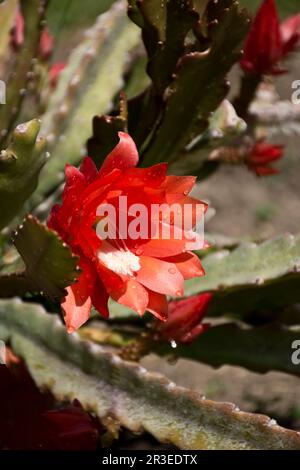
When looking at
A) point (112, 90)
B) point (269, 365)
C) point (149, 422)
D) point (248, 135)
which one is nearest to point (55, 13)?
point (248, 135)

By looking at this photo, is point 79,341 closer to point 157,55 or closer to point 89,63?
point 157,55

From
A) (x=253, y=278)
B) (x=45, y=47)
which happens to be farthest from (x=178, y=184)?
(x=45, y=47)

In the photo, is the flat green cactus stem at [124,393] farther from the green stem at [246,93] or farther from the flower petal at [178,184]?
the green stem at [246,93]

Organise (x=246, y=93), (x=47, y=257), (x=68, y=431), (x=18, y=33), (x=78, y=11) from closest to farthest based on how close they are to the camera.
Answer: (x=47, y=257)
(x=68, y=431)
(x=18, y=33)
(x=246, y=93)
(x=78, y=11)

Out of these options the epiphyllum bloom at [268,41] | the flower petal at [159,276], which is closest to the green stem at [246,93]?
the epiphyllum bloom at [268,41]

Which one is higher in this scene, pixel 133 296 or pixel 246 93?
pixel 133 296

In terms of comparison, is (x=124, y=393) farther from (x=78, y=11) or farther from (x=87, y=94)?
(x=78, y=11)
